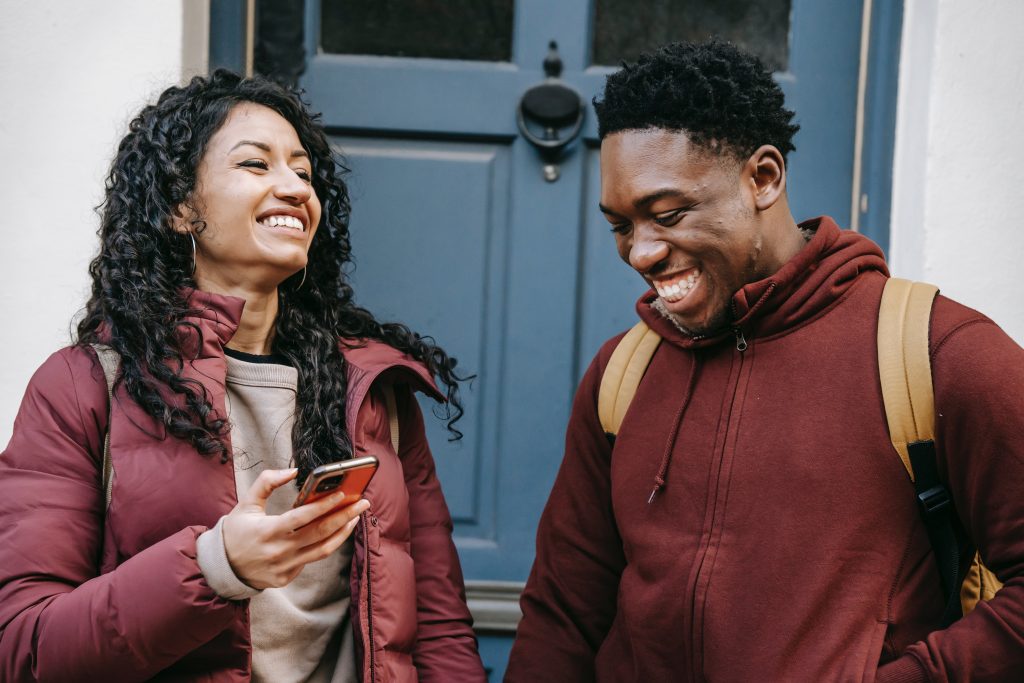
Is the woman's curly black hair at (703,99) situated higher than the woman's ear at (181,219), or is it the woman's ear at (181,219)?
the woman's curly black hair at (703,99)

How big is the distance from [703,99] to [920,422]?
682mm

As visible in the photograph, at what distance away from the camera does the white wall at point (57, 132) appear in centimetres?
264

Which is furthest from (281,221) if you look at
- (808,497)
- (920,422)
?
(920,422)

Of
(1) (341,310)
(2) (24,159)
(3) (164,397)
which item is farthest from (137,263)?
(2) (24,159)

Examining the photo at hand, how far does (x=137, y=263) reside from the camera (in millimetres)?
2064

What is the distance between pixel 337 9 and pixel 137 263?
1246 mm

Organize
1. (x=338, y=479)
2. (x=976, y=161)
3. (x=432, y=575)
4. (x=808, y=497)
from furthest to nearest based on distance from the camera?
(x=976, y=161) < (x=432, y=575) < (x=808, y=497) < (x=338, y=479)

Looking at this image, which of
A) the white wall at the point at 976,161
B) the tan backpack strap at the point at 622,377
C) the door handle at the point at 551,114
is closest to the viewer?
the tan backpack strap at the point at 622,377

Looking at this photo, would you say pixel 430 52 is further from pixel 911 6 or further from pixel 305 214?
pixel 911 6

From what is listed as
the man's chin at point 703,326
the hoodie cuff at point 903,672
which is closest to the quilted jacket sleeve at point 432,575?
the man's chin at point 703,326

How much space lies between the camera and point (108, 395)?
1.89m

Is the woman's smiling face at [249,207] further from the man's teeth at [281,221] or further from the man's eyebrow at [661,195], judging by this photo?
the man's eyebrow at [661,195]

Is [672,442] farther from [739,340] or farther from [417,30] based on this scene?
[417,30]

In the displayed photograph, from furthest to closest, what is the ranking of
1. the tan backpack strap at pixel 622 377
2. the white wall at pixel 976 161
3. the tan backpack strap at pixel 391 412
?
the white wall at pixel 976 161 < the tan backpack strap at pixel 391 412 < the tan backpack strap at pixel 622 377
